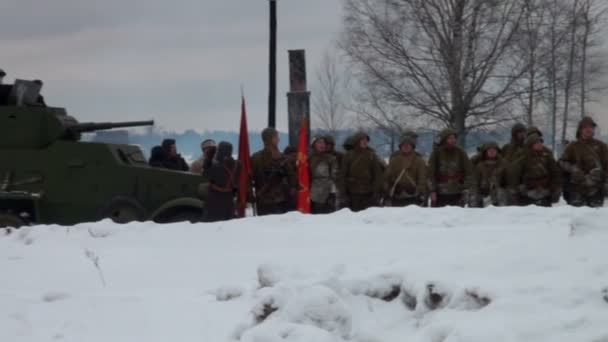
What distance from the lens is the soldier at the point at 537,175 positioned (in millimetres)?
13094

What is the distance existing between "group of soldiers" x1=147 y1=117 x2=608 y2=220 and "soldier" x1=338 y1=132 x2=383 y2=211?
13mm

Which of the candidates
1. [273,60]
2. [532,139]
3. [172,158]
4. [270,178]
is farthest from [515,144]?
[273,60]

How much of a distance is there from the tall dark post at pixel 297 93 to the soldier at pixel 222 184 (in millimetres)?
4079

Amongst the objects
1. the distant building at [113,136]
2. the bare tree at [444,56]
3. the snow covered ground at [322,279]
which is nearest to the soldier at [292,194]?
the snow covered ground at [322,279]

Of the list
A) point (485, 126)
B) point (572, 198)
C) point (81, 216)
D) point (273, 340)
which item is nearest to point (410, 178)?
point (572, 198)

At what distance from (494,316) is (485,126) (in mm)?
26010

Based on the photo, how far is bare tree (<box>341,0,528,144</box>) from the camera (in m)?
30.1

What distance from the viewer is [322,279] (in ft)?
21.9

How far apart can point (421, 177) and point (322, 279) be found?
7308mm

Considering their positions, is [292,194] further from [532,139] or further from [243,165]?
[532,139]

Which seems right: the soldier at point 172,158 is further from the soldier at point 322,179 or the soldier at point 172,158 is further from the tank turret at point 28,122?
the soldier at point 322,179

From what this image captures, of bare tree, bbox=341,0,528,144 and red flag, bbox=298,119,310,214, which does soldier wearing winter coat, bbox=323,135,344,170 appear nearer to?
red flag, bbox=298,119,310,214

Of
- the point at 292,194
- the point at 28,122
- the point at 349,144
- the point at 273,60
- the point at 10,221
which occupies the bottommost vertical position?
the point at 10,221

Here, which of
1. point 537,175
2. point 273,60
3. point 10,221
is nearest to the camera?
point 537,175
